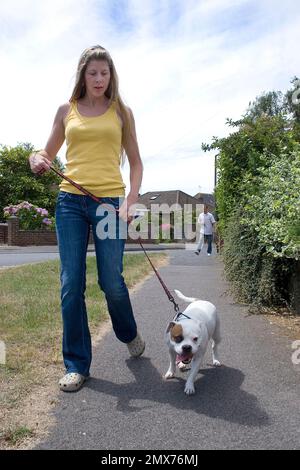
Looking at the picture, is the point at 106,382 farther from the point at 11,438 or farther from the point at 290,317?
the point at 290,317

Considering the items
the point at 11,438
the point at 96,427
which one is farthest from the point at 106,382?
the point at 11,438

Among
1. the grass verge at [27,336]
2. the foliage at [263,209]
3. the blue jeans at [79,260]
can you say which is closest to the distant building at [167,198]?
the foliage at [263,209]

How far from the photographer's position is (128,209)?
3.48 metres

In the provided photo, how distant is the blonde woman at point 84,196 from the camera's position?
11.1 ft

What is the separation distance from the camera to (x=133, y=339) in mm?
3879

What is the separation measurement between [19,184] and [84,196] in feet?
109

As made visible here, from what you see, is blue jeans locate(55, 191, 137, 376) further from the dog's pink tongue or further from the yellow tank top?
the dog's pink tongue

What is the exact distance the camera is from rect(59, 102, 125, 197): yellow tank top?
3422mm

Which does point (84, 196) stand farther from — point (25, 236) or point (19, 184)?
point (19, 184)

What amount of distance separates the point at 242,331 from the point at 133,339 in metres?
Answer: 1.69

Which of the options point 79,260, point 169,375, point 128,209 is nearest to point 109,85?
point 128,209

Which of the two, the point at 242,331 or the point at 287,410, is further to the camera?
the point at 242,331

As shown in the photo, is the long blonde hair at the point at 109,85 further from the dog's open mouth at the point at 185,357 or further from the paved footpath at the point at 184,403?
the paved footpath at the point at 184,403

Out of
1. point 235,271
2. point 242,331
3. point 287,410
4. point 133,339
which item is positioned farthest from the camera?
point 235,271
